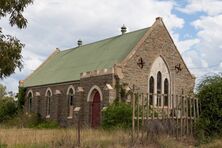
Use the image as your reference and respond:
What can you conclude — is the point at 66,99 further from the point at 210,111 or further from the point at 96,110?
the point at 210,111

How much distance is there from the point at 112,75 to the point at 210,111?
34.5ft

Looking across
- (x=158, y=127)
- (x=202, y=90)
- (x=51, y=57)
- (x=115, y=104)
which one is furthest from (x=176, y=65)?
(x=51, y=57)

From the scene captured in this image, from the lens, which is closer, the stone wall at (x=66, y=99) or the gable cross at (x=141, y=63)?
the stone wall at (x=66, y=99)

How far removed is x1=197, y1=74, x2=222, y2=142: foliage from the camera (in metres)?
21.7

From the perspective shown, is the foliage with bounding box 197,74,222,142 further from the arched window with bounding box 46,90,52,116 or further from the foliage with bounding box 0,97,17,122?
the foliage with bounding box 0,97,17,122

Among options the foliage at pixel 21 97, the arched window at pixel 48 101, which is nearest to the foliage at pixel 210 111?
the arched window at pixel 48 101

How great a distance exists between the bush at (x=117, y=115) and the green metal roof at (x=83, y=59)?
17.6 ft

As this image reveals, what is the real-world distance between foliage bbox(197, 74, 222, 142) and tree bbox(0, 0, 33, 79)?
1107 centimetres

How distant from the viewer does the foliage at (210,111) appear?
21.7 m

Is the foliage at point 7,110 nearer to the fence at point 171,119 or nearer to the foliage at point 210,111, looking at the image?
the fence at point 171,119

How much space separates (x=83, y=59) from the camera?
133 feet

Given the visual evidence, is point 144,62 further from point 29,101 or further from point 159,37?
point 29,101

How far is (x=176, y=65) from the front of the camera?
1412 inches

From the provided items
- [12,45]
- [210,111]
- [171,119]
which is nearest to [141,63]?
[210,111]
